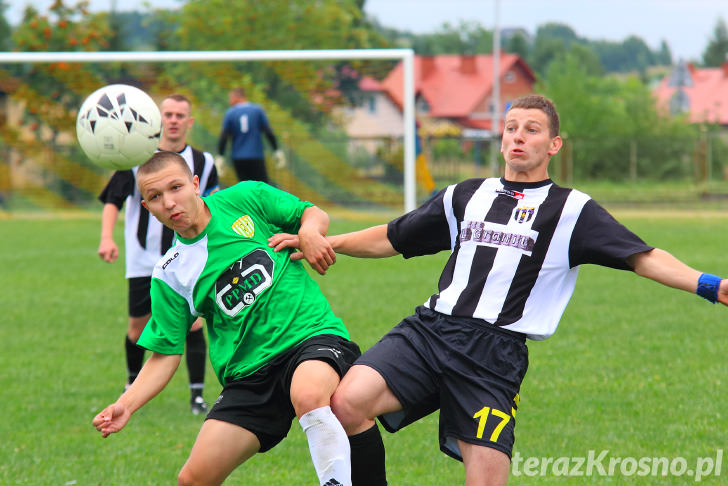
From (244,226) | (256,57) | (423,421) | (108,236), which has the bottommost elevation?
(423,421)

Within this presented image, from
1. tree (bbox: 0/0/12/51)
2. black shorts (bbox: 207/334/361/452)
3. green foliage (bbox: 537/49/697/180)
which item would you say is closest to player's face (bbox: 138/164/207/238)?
black shorts (bbox: 207/334/361/452)

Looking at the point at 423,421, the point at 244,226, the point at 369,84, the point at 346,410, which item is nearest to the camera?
the point at 346,410

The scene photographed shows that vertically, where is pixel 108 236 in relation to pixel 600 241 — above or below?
below

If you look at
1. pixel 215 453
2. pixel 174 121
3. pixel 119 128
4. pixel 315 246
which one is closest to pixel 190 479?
pixel 215 453

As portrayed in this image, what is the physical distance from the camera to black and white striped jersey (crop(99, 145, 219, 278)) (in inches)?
241

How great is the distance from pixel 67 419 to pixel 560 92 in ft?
115

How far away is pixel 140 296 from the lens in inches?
243

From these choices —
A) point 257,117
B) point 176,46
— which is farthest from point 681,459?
point 176,46

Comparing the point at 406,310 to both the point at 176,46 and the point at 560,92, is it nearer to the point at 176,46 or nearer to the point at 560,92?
the point at 560,92

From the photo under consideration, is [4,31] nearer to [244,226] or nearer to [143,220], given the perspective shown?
[143,220]

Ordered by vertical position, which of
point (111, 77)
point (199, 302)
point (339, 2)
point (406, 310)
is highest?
point (339, 2)

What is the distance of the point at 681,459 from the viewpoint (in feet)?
15.9

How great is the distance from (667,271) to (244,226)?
1.73 meters

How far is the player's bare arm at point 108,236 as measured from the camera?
6156 millimetres
